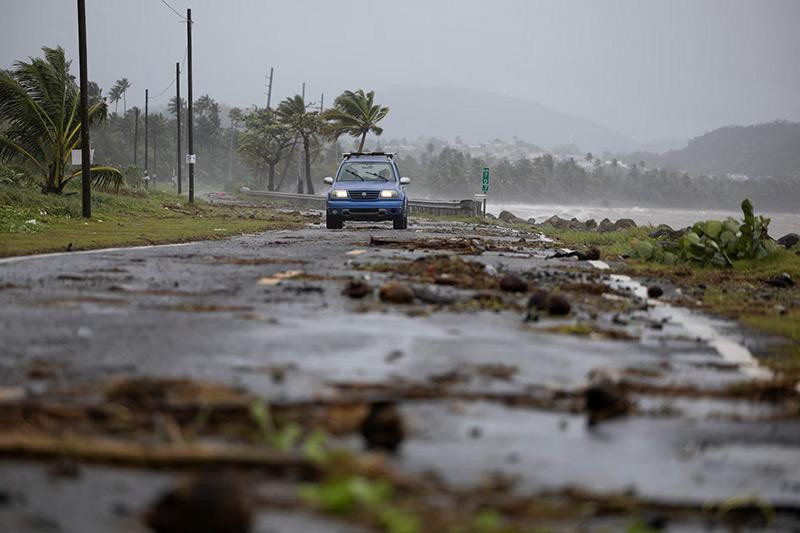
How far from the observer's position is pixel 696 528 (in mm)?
3281

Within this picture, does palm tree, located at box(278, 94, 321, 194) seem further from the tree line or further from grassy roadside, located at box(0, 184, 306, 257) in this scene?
grassy roadside, located at box(0, 184, 306, 257)

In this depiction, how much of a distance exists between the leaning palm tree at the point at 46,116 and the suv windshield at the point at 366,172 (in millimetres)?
7471

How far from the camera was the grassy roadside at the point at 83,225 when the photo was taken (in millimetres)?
18078

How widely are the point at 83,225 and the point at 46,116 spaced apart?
7932mm

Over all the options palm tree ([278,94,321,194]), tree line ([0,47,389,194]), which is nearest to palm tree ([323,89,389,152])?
tree line ([0,47,389,194])

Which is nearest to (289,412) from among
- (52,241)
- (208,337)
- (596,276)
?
(208,337)

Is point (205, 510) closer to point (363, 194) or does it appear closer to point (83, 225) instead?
point (83, 225)

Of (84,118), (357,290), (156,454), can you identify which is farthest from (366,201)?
(156,454)

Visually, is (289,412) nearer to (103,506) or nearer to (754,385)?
(103,506)

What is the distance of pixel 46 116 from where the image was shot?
33219 mm

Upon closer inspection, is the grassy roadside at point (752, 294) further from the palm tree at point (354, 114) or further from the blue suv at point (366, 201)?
the palm tree at point (354, 114)

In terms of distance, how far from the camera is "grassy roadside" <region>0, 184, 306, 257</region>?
1808cm

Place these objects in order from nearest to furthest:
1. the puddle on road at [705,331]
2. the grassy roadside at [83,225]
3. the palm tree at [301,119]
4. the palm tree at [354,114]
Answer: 1. the puddle on road at [705,331]
2. the grassy roadside at [83,225]
3. the palm tree at [354,114]
4. the palm tree at [301,119]

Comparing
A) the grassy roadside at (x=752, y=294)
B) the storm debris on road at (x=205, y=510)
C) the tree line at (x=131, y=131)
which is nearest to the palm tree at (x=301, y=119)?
the tree line at (x=131, y=131)
